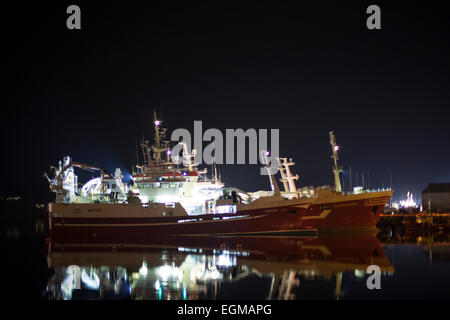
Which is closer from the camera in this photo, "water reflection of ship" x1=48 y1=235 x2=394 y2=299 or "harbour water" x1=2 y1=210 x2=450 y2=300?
"harbour water" x1=2 y1=210 x2=450 y2=300

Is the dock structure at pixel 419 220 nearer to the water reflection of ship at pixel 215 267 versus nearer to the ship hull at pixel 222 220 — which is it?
the ship hull at pixel 222 220

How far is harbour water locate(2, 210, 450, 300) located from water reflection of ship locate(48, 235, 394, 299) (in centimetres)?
3

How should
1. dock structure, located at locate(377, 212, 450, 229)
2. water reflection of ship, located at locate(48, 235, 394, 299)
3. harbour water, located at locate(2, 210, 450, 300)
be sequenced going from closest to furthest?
harbour water, located at locate(2, 210, 450, 300)
water reflection of ship, located at locate(48, 235, 394, 299)
dock structure, located at locate(377, 212, 450, 229)

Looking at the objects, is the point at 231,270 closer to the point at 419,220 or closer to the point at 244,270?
the point at 244,270

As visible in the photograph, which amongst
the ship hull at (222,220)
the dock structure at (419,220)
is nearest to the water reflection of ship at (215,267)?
the ship hull at (222,220)

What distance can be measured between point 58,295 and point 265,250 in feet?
49.2

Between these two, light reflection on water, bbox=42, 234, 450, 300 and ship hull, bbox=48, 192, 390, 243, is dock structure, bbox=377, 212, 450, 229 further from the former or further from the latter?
light reflection on water, bbox=42, 234, 450, 300

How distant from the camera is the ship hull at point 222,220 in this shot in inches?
1543

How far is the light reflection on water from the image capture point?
58.1 ft

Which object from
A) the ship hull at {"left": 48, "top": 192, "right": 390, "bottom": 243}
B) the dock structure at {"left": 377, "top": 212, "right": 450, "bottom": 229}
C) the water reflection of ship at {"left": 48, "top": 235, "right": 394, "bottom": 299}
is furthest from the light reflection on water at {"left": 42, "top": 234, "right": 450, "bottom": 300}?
the dock structure at {"left": 377, "top": 212, "right": 450, "bottom": 229}

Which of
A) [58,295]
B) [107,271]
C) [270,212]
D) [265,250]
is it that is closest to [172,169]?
[270,212]

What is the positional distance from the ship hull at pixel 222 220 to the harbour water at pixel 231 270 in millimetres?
3746
